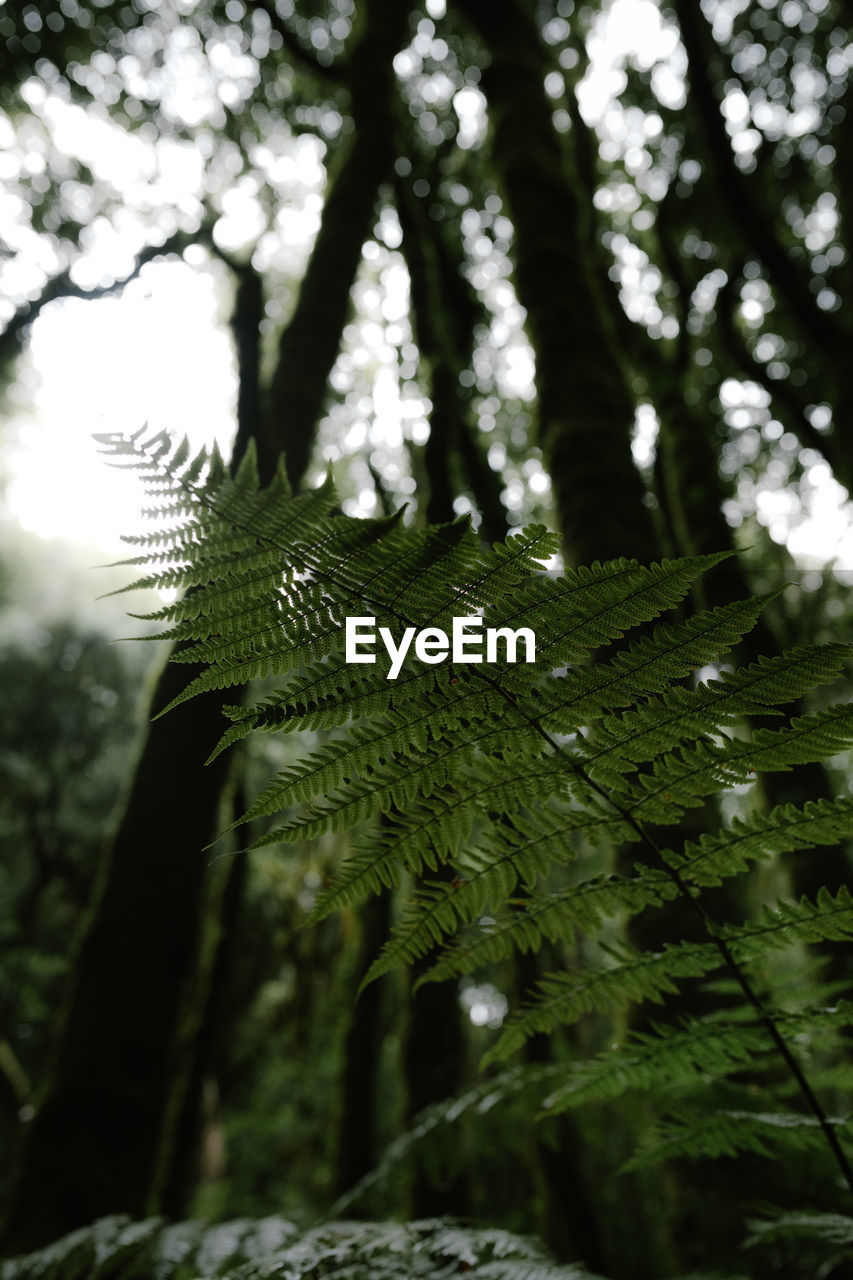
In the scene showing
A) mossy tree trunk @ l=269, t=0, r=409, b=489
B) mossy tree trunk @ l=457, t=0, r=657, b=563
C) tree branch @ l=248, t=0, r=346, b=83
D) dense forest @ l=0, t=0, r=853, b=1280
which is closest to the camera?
dense forest @ l=0, t=0, r=853, b=1280

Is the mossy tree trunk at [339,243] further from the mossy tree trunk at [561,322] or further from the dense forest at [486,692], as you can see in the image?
the mossy tree trunk at [561,322]

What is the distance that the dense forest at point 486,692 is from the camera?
2.81 feet

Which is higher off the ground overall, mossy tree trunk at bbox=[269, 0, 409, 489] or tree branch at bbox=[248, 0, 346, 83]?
tree branch at bbox=[248, 0, 346, 83]

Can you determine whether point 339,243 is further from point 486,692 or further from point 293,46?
point 486,692

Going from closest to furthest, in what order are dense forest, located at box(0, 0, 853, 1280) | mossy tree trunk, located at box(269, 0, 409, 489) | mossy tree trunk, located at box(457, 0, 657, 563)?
dense forest, located at box(0, 0, 853, 1280) < mossy tree trunk, located at box(457, 0, 657, 563) < mossy tree trunk, located at box(269, 0, 409, 489)

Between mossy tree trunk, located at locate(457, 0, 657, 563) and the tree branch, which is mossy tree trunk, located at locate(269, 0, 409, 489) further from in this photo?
mossy tree trunk, located at locate(457, 0, 657, 563)

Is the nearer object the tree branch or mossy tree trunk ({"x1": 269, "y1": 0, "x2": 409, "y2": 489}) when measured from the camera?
mossy tree trunk ({"x1": 269, "y1": 0, "x2": 409, "y2": 489})

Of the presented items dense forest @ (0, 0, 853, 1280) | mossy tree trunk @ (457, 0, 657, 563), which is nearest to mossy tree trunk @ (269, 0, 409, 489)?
dense forest @ (0, 0, 853, 1280)

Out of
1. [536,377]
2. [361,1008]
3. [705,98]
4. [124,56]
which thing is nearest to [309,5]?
[124,56]

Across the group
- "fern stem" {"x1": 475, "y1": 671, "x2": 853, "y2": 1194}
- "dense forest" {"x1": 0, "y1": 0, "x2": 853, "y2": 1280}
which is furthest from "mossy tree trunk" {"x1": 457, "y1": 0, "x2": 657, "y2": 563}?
"fern stem" {"x1": 475, "y1": 671, "x2": 853, "y2": 1194}

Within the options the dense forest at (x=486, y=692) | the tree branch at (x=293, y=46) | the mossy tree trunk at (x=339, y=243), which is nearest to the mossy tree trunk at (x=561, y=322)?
the dense forest at (x=486, y=692)

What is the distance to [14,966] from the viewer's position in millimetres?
12516

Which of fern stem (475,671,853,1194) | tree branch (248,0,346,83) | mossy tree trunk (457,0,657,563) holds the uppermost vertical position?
tree branch (248,0,346,83)

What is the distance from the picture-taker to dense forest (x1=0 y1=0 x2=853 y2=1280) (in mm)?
858
